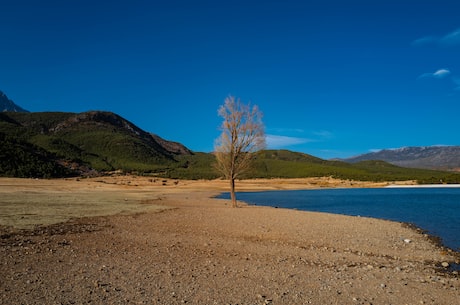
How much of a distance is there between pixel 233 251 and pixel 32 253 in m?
7.12

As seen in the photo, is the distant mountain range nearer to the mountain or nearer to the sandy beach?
the mountain

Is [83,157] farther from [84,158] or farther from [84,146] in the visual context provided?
[84,146]

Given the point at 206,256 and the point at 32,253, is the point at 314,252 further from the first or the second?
the point at 32,253

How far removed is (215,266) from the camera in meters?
11.5

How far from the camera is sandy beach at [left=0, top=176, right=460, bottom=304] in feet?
28.6

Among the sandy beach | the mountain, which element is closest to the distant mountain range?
the mountain

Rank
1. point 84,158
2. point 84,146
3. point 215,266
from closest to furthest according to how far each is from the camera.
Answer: point 215,266 < point 84,158 < point 84,146

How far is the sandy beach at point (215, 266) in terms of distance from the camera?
8711 mm

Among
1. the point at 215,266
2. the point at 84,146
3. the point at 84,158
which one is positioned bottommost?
the point at 215,266

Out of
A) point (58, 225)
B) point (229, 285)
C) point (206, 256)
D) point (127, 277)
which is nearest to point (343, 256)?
point (206, 256)

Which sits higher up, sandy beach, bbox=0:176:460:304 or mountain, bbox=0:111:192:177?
mountain, bbox=0:111:192:177

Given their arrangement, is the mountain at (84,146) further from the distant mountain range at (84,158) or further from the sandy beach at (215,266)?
the sandy beach at (215,266)

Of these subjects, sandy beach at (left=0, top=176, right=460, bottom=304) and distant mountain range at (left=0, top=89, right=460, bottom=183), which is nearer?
sandy beach at (left=0, top=176, right=460, bottom=304)

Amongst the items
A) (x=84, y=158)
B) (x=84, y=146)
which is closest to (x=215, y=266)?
(x=84, y=158)
